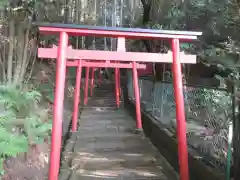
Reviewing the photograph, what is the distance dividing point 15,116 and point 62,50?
2437mm

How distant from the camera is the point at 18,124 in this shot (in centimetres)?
525

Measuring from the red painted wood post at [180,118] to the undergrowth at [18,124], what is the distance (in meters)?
2.43

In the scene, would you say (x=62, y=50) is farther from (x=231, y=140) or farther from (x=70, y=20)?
(x=70, y=20)

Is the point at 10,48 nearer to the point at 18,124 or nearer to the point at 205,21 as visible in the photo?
the point at 18,124

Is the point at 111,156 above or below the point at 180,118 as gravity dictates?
below

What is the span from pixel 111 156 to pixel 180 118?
75.6 inches

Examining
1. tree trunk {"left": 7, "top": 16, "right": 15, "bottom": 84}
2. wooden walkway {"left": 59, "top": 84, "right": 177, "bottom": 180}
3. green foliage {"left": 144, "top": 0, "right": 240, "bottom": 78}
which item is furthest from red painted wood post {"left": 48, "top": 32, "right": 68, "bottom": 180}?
tree trunk {"left": 7, "top": 16, "right": 15, "bottom": 84}

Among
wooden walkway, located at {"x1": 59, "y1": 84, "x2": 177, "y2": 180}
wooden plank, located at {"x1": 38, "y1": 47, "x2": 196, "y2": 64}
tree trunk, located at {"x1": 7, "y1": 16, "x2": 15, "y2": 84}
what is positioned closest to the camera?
wooden plank, located at {"x1": 38, "y1": 47, "x2": 196, "y2": 64}

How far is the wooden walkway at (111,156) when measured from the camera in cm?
436

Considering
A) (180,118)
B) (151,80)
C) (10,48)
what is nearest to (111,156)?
(180,118)

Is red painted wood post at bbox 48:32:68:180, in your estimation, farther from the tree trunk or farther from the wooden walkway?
the tree trunk

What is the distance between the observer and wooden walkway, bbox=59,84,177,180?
4.36 metres

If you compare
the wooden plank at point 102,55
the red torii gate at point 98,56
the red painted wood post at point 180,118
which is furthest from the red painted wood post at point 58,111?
the red painted wood post at point 180,118

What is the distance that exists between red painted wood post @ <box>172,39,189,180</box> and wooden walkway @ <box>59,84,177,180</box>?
75cm
